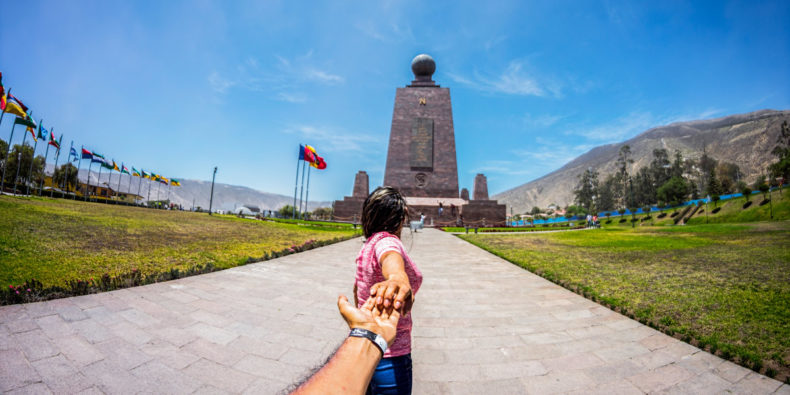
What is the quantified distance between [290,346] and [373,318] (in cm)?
276

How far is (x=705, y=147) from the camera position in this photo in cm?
11475

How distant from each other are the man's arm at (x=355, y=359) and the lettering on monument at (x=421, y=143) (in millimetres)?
31959

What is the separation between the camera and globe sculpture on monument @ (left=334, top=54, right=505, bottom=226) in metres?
30.2

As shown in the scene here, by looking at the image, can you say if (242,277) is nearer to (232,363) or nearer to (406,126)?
(232,363)

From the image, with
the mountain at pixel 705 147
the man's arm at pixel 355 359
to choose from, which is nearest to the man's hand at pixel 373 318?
the man's arm at pixel 355 359

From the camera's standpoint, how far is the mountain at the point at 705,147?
94594mm

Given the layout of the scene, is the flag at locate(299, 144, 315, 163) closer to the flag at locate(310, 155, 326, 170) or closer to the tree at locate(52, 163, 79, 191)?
the flag at locate(310, 155, 326, 170)

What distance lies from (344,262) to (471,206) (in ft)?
72.8

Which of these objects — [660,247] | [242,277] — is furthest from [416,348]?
[660,247]

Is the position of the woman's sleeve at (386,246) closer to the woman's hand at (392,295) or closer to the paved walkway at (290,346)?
the woman's hand at (392,295)

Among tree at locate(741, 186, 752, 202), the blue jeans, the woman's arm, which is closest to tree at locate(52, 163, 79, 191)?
the blue jeans

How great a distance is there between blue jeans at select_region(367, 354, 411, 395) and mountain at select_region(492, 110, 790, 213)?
121017 millimetres

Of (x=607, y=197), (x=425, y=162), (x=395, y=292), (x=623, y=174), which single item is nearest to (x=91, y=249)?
(x=395, y=292)

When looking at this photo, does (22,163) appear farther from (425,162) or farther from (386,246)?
(386,246)
